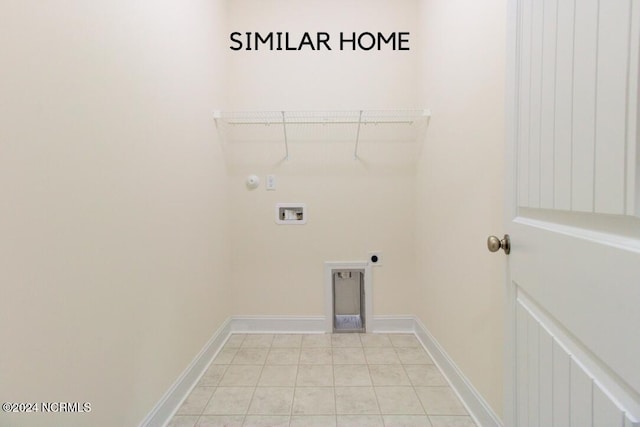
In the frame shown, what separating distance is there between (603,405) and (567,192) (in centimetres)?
41

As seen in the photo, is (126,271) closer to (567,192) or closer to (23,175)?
(23,175)

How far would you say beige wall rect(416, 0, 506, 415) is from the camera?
52.3 inches

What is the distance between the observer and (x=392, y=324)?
2502mm

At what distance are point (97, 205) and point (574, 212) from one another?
1.38m

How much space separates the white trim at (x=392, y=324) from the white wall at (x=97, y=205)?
136cm

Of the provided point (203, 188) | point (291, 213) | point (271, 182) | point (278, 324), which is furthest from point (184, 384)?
point (271, 182)

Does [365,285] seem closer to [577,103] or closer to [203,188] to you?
[203,188]

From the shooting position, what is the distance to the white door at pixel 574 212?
0.52 meters

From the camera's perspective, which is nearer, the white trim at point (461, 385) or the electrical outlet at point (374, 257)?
the white trim at point (461, 385)

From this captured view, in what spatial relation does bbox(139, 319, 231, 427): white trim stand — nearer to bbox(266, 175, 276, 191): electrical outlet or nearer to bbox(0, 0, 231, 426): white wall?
bbox(0, 0, 231, 426): white wall

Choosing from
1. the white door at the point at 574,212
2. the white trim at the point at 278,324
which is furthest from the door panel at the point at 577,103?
the white trim at the point at 278,324

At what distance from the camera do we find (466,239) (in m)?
1.61

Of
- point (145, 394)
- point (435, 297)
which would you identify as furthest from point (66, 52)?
point (435, 297)

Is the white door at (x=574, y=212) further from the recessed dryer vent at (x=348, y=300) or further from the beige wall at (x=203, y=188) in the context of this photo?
the recessed dryer vent at (x=348, y=300)
